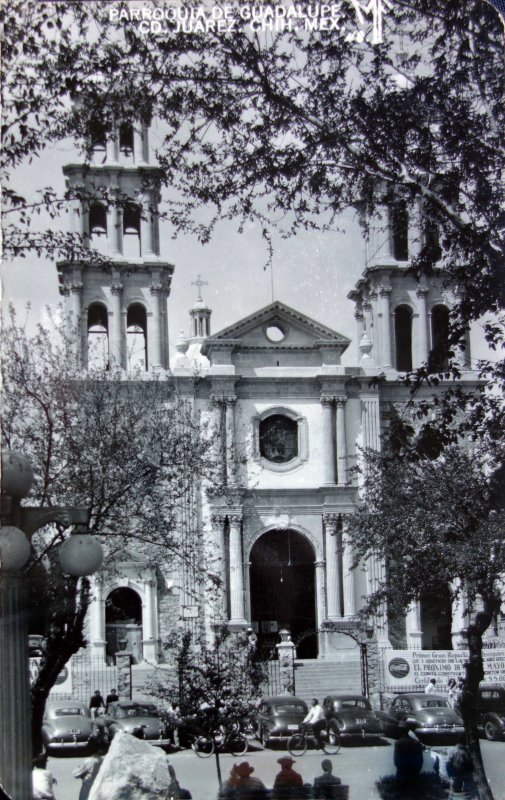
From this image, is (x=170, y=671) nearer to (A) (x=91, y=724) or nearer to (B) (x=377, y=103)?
(A) (x=91, y=724)

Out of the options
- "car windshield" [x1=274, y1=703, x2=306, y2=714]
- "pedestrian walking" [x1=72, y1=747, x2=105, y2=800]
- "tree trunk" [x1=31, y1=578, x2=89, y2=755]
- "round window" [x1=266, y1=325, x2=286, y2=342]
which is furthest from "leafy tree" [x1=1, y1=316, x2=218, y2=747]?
"round window" [x1=266, y1=325, x2=286, y2=342]

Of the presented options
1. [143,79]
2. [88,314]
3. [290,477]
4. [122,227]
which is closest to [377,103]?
[143,79]

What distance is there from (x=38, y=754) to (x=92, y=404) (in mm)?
3687

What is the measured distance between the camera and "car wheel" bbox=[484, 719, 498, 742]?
9217 mm

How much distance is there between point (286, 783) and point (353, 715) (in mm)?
2243

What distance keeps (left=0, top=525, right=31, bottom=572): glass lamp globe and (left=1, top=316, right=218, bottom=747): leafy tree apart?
125 centimetres

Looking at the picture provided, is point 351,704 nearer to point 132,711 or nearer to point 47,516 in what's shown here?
point 132,711

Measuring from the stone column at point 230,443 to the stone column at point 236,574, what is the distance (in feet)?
2.82

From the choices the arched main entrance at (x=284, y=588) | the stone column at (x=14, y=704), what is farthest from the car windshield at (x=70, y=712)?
the arched main entrance at (x=284, y=588)

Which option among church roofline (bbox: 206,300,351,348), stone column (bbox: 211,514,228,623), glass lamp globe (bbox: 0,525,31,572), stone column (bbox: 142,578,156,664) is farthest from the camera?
stone column (bbox: 142,578,156,664)

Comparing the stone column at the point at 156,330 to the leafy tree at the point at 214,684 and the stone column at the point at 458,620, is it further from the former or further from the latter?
the stone column at the point at 458,620

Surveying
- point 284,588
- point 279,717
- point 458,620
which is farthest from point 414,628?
point 284,588

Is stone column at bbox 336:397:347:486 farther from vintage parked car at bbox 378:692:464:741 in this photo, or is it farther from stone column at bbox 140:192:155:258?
stone column at bbox 140:192:155:258

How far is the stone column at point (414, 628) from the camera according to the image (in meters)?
13.0
